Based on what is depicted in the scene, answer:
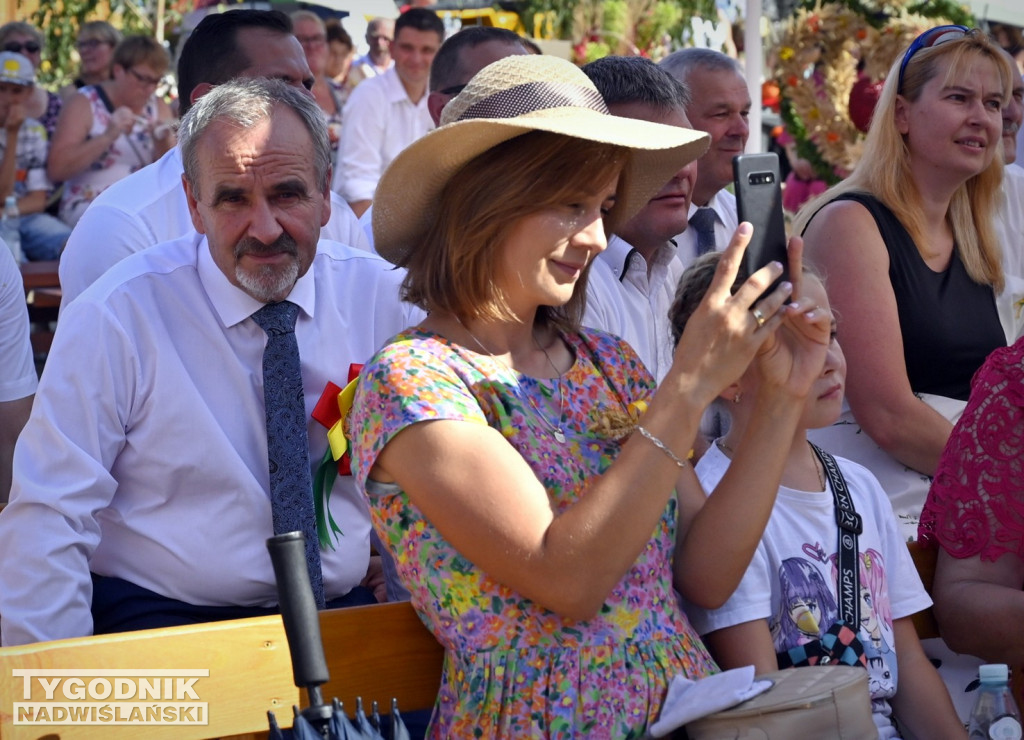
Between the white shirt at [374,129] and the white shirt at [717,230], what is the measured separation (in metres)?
3.94

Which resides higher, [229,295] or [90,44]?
[90,44]

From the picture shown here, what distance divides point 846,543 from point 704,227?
1948 millimetres

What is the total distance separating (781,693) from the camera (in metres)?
2.02

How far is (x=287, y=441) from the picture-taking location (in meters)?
2.68

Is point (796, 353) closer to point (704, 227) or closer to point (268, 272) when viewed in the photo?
point (268, 272)

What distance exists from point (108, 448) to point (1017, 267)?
299 cm

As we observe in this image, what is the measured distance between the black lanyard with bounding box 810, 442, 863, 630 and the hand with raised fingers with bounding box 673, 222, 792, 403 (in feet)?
2.10

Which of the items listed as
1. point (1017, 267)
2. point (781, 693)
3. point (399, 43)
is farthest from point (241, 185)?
point (399, 43)

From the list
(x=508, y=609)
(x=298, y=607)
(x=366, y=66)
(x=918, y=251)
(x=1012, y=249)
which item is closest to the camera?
(x=298, y=607)

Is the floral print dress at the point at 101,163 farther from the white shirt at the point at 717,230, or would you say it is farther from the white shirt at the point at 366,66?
the white shirt at the point at 717,230

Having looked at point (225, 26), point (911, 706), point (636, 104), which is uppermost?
point (225, 26)

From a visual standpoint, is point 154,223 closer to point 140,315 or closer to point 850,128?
point 140,315

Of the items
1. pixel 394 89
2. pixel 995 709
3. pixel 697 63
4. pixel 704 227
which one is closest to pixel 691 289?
pixel 995 709

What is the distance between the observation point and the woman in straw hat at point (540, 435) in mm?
2014
